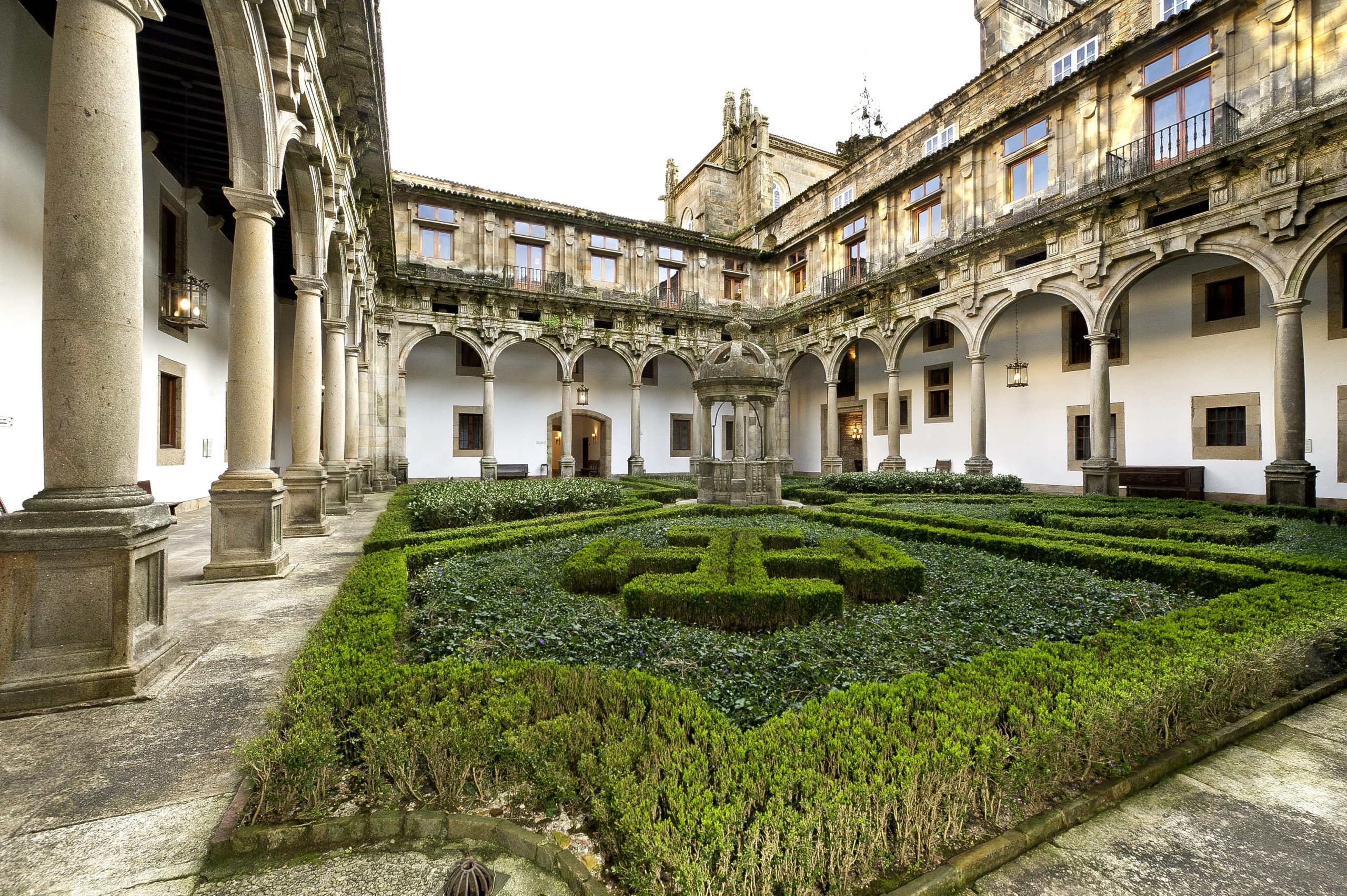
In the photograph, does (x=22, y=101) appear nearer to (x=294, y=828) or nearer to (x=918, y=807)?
(x=294, y=828)

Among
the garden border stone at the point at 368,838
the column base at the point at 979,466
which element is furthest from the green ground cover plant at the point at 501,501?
the column base at the point at 979,466

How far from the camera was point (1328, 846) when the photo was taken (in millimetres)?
2195

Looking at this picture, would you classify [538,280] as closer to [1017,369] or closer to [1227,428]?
[1017,369]

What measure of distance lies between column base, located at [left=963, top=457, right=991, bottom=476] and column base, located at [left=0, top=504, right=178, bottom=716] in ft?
55.8

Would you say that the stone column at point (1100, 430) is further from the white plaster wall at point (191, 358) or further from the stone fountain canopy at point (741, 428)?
the white plaster wall at point (191, 358)

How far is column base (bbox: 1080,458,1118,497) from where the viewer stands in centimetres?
1347

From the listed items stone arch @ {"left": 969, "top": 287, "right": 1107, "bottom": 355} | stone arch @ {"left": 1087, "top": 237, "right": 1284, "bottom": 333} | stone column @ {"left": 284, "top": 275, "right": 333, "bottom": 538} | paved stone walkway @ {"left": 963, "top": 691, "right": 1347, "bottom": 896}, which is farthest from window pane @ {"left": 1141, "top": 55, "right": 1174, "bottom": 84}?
stone column @ {"left": 284, "top": 275, "right": 333, "bottom": 538}

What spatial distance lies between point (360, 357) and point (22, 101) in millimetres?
8521

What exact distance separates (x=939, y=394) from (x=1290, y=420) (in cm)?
1039

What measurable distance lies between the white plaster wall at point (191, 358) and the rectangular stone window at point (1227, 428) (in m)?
20.4

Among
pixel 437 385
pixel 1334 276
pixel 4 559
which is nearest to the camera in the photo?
pixel 4 559

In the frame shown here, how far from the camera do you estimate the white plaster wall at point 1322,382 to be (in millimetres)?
11922

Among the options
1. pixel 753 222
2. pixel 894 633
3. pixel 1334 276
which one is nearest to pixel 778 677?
pixel 894 633

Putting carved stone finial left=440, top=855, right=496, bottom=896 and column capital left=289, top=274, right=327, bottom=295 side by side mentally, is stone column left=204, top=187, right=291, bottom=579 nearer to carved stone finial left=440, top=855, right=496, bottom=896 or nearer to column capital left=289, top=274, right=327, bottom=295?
column capital left=289, top=274, right=327, bottom=295
